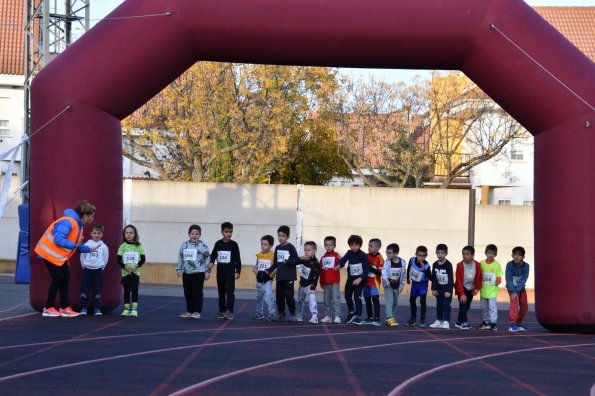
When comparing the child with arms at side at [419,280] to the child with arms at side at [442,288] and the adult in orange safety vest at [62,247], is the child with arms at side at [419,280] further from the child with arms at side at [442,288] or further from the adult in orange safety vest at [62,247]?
the adult in orange safety vest at [62,247]

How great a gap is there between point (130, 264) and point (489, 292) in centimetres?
552

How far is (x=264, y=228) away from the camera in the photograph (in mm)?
28203

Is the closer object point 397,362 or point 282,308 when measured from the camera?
point 397,362

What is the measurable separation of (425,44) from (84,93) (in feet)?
16.2

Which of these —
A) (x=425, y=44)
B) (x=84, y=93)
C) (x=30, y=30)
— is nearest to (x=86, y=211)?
(x=84, y=93)

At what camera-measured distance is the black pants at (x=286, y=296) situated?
16.9 meters

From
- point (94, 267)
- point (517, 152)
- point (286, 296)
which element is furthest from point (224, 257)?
point (517, 152)

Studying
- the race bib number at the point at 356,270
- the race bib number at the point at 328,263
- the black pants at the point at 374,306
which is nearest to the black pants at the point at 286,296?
the race bib number at the point at 328,263

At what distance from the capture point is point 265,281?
17.0 m

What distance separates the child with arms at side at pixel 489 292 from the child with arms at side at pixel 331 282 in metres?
2.24

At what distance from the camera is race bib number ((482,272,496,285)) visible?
55.3ft

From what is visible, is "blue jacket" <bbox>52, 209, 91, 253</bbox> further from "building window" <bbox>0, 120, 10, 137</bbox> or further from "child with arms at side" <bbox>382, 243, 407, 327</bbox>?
"building window" <bbox>0, 120, 10, 137</bbox>

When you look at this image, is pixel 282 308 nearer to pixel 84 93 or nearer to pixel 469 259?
pixel 469 259

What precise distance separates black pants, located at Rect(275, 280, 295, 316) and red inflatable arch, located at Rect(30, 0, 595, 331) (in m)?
3.17
